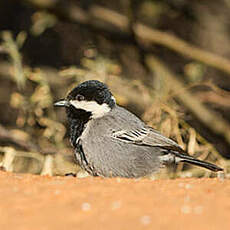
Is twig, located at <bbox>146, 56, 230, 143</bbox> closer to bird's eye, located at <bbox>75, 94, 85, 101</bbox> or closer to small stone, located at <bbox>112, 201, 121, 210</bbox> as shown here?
bird's eye, located at <bbox>75, 94, 85, 101</bbox>

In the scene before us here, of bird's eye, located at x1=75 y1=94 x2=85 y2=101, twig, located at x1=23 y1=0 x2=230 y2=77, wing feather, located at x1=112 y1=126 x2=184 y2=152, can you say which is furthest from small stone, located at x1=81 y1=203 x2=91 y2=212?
twig, located at x1=23 y1=0 x2=230 y2=77

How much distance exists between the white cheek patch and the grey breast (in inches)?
3.1

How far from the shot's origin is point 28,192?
145 inches

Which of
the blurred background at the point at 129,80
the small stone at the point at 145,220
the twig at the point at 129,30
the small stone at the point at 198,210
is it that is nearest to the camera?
the small stone at the point at 145,220

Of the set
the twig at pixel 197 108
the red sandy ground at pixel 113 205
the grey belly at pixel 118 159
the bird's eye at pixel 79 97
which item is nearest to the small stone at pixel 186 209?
the red sandy ground at pixel 113 205

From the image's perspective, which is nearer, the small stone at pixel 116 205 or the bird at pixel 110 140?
the small stone at pixel 116 205

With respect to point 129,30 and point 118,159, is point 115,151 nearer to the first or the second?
point 118,159

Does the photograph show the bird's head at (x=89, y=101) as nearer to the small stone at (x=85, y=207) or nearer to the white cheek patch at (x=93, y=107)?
the white cheek patch at (x=93, y=107)

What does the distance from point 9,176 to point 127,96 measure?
406 cm

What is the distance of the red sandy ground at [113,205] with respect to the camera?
2889mm

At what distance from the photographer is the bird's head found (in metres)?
5.56

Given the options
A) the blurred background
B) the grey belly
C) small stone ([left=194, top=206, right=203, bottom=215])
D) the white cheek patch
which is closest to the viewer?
small stone ([left=194, top=206, right=203, bottom=215])

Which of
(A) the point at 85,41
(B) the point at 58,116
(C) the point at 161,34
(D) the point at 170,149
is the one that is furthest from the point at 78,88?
(A) the point at 85,41

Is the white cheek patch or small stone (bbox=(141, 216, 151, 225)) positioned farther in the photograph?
the white cheek patch
